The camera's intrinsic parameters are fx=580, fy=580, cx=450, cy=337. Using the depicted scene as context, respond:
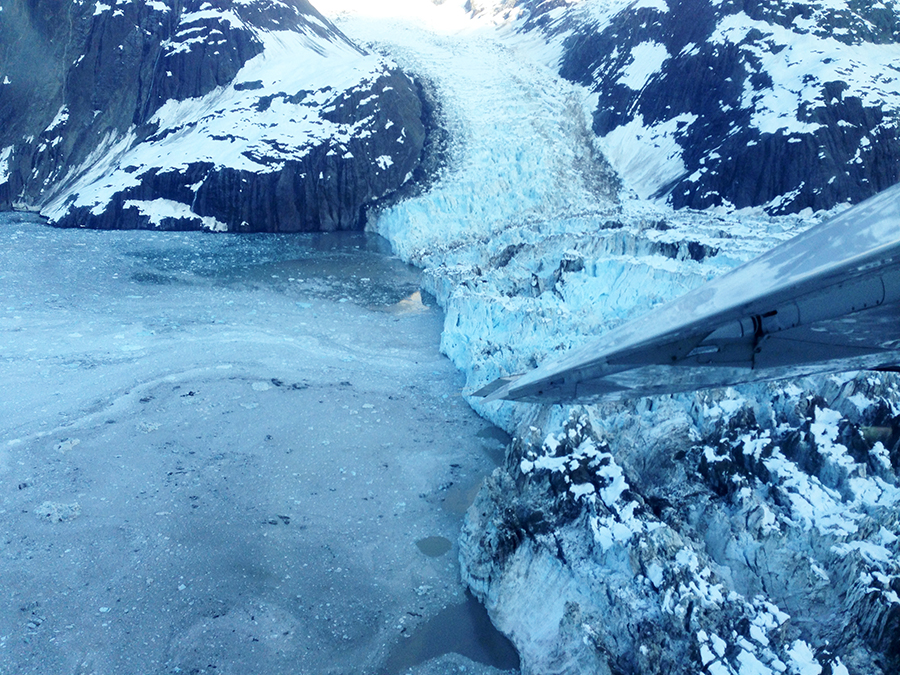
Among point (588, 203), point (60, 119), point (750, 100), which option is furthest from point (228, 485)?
point (60, 119)

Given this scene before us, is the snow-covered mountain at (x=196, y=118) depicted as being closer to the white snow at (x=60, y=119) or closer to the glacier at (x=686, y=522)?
the white snow at (x=60, y=119)

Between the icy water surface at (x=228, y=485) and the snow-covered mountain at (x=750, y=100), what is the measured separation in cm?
1125

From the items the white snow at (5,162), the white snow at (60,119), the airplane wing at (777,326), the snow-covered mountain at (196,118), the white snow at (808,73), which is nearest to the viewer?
the airplane wing at (777,326)

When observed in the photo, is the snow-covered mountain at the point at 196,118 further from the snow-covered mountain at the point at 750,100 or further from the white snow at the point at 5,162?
the snow-covered mountain at the point at 750,100

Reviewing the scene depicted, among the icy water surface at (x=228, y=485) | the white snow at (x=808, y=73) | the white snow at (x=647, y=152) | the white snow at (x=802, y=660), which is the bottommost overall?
the icy water surface at (x=228, y=485)

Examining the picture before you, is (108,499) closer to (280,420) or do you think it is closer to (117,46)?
(280,420)

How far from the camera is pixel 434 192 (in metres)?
19.3

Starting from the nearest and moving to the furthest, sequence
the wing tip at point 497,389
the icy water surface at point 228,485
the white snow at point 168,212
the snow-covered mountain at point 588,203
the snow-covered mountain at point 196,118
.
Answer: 1. the wing tip at point 497,389
2. the snow-covered mountain at point 588,203
3. the icy water surface at point 228,485
4. the white snow at point 168,212
5. the snow-covered mountain at point 196,118

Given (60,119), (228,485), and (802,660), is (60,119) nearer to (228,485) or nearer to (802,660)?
(228,485)

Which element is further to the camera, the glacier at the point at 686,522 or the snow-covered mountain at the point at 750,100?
the snow-covered mountain at the point at 750,100

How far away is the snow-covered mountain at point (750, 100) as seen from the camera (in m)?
16.5

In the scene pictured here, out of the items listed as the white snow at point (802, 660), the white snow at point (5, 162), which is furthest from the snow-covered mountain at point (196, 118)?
the white snow at point (802, 660)

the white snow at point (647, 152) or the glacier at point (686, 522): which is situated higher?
the white snow at point (647, 152)

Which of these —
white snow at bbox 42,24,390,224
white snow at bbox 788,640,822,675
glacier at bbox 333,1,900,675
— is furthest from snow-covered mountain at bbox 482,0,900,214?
white snow at bbox 788,640,822,675
